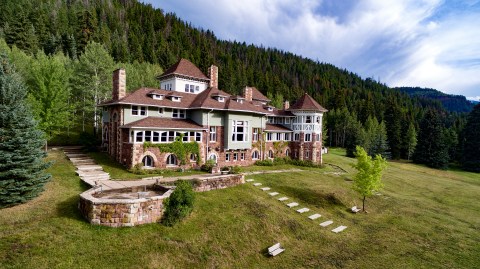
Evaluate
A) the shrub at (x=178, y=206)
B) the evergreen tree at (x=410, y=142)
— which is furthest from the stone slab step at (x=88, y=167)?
the evergreen tree at (x=410, y=142)

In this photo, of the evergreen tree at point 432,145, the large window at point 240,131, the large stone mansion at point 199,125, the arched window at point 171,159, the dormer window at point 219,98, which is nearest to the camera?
the large stone mansion at point 199,125

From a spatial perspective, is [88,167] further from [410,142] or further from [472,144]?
[472,144]

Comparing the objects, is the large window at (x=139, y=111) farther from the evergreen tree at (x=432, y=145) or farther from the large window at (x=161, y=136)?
the evergreen tree at (x=432, y=145)

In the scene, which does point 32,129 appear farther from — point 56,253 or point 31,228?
point 56,253

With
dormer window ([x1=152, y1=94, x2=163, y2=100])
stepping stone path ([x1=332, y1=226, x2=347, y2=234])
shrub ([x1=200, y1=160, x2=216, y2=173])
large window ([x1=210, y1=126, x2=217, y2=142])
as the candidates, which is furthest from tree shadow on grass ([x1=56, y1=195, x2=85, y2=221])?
stepping stone path ([x1=332, y1=226, x2=347, y2=234])

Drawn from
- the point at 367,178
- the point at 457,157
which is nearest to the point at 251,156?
the point at 367,178

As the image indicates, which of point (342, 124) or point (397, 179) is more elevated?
point (342, 124)
